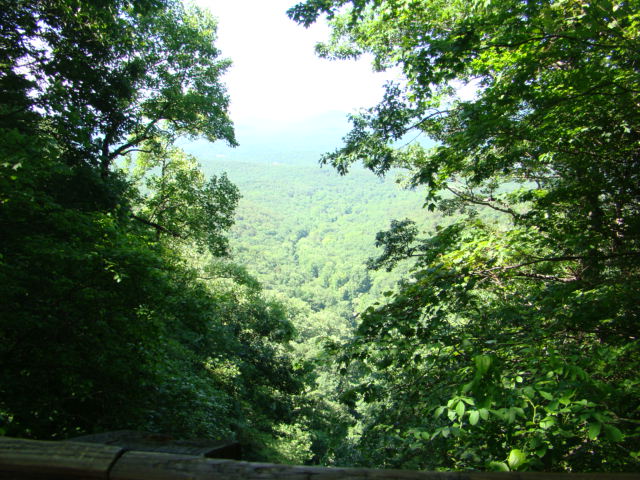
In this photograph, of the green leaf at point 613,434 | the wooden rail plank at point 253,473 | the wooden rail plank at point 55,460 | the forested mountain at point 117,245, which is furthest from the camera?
the forested mountain at point 117,245

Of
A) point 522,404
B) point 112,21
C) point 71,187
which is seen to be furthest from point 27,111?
point 522,404

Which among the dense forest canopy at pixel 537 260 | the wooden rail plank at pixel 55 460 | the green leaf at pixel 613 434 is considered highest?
the dense forest canopy at pixel 537 260

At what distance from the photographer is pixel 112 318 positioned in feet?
14.0

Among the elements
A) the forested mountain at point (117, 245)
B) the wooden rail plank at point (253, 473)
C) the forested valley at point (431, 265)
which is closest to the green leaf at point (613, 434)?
the forested valley at point (431, 265)

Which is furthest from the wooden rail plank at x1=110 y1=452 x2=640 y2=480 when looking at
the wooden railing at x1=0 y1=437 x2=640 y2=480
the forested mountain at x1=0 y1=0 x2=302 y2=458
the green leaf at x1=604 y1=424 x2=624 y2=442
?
the forested mountain at x1=0 y1=0 x2=302 y2=458

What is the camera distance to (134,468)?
3.48ft

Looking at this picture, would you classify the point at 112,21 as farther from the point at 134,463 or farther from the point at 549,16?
the point at 134,463

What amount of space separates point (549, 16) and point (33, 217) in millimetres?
5661

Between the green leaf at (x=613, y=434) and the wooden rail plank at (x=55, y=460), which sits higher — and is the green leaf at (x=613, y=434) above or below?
above

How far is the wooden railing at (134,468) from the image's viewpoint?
98 centimetres

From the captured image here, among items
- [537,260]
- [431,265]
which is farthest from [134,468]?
[537,260]

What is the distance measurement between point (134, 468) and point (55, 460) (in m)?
0.24

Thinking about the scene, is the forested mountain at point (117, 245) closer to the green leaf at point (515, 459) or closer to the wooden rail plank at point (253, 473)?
the wooden rail plank at point (253, 473)

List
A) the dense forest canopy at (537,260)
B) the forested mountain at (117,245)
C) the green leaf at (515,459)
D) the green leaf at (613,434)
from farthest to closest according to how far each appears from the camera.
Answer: the forested mountain at (117,245) < the dense forest canopy at (537,260) < the green leaf at (515,459) < the green leaf at (613,434)
